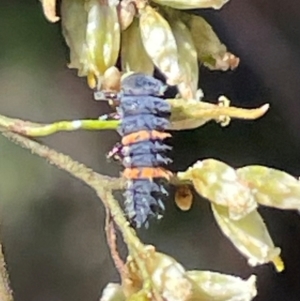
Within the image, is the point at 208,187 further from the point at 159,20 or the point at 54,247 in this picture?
the point at 54,247

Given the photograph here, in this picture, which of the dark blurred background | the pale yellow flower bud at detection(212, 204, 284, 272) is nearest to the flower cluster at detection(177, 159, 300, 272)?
the pale yellow flower bud at detection(212, 204, 284, 272)

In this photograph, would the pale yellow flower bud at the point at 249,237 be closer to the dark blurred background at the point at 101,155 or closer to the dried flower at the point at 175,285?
the dried flower at the point at 175,285

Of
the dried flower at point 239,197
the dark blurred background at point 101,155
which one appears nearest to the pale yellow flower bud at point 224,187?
the dried flower at point 239,197

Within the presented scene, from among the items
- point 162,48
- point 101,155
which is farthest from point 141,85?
point 101,155

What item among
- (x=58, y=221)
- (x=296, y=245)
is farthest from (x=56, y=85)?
(x=296, y=245)

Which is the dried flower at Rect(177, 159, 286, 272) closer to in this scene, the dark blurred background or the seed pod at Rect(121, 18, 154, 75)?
the seed pod at Rect(121, 18, 154, 75)
